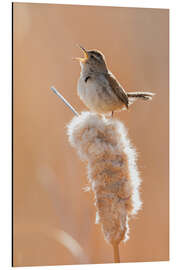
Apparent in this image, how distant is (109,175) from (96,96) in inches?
19.6

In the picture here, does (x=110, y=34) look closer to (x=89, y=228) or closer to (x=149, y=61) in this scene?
(x=149, y=61)

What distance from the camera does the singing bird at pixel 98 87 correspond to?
7.18ft

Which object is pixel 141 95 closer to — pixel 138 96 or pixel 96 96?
pixel 138 96

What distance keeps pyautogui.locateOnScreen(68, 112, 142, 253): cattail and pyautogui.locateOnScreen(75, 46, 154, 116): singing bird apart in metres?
0.31

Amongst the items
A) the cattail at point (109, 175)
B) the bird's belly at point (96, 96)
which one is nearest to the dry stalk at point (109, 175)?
the cattail at point (109, 175)

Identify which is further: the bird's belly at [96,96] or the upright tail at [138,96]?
the upright tail at [138,96]

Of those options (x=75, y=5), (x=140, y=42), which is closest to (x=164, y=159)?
(x=140, y=42)

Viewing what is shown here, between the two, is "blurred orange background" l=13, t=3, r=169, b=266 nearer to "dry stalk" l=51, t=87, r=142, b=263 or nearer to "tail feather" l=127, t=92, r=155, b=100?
"tail feather" l=127, t=92, r=155, b=100

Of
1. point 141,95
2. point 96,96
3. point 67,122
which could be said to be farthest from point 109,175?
point 141,95

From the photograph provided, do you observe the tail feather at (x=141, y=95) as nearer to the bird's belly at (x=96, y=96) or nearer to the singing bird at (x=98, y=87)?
the singing bird at (x=98, y=87)

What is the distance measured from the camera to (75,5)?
2355 mm

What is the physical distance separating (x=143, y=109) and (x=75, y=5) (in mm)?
680

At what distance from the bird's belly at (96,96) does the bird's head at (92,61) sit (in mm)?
80

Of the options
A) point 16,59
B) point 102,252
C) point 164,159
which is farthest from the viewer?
point 164,159
